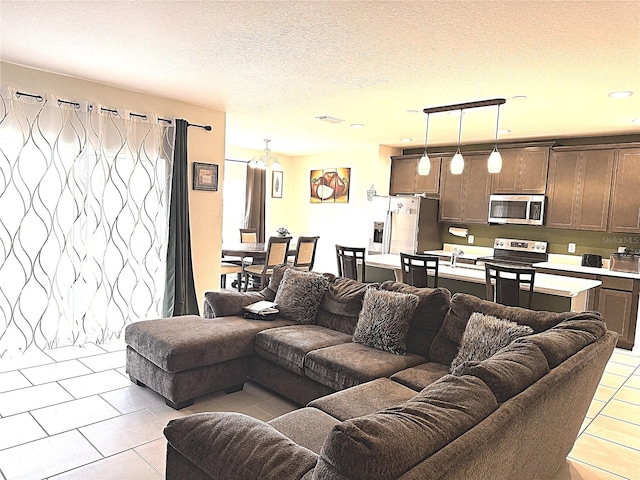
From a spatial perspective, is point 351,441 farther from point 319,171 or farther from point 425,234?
point 319,171

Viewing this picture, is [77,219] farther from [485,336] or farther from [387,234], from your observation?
[387,234]

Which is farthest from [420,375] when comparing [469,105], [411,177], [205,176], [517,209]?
[411,177]

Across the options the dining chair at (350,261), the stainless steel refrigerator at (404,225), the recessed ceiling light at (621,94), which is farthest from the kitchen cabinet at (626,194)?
the dining chair at (350,261)

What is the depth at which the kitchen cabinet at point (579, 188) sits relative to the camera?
543 centimetres

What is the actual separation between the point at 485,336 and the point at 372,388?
2.46 ft

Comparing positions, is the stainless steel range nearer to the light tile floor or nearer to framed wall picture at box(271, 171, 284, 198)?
the light tile floor

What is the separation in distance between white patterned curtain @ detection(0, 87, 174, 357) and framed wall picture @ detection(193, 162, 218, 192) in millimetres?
356

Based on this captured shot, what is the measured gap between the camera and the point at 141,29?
2.88m

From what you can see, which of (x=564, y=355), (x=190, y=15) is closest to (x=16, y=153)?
(x=190, y=15)

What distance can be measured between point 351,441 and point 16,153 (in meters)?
3.89

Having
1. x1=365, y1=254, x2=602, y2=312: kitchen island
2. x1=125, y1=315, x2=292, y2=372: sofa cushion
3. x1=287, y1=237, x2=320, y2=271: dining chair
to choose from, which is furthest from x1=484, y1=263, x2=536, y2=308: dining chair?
x1=287, y1=237, x2=320, y2=271: dining chair

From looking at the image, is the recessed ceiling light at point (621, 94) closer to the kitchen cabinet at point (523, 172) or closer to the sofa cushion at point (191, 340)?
the kitchen cabinet at point (523, 172)

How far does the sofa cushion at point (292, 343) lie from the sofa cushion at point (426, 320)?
20.5 inches

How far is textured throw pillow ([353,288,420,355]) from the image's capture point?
125 inches
